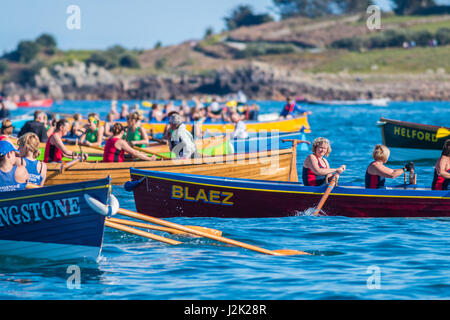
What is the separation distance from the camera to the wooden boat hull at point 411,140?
21.1 metres

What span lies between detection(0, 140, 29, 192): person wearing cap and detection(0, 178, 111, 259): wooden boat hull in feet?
1.05

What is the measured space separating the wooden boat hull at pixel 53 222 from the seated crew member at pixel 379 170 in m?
5.29

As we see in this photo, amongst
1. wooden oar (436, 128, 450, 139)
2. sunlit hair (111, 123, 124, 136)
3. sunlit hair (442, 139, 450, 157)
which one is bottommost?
wooden oar (436, 128, 450, 139)

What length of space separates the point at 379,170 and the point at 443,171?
45.1 inches

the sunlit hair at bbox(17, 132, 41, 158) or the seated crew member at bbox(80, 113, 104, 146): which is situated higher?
the sunlit hair at bbox(17, 132, 41, 158)

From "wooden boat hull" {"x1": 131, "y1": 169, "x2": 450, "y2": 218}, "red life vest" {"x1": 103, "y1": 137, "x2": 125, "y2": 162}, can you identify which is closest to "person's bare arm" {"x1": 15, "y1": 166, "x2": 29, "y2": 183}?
"wooden boat hull" {"x1": 131, "y1": 169, "x2": 450, "y2": 218}

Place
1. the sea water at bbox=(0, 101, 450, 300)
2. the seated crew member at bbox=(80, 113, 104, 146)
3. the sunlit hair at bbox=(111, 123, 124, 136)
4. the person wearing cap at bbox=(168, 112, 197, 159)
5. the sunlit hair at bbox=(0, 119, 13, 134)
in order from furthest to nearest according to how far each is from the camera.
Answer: the seated crew member at bbox=(80, 113, 104, 146) → the person wearing cap at bbox=(168, 112, 197, 159) → the sunlit hair at bbox=(111, 123, 124, 136) → the sunlit hair at bbox=(0, 119, 13, 134) → the sea water at bbox=(0, 101, 450, 300)

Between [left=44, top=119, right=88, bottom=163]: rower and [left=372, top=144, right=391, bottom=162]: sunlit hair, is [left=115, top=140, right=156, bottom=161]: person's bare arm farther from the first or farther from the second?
[left=372, top=144, right=391, bottom=162]: sunlit hair

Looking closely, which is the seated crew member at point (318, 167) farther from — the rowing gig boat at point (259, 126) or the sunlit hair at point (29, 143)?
the rowing gig boat at point (259, 126)

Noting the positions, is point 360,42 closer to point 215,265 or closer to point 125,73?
point 125,73

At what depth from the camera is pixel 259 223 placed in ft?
41.6

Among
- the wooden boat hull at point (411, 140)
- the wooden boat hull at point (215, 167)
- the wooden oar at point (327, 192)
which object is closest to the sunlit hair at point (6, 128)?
the wooden boat hull at point (215, 167)

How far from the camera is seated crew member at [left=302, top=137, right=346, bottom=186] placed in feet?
40.6

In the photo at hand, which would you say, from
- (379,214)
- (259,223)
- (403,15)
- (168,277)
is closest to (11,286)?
(168,277)
